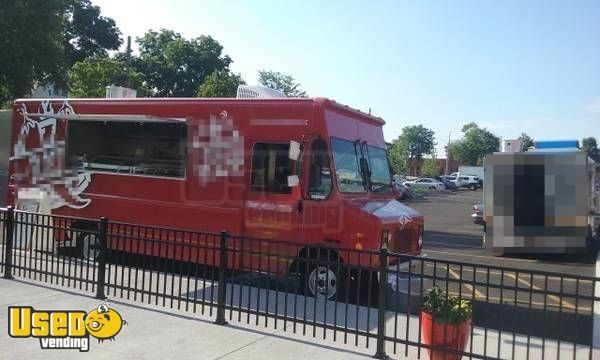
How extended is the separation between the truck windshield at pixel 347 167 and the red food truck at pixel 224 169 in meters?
0.02

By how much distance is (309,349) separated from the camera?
5.76 m

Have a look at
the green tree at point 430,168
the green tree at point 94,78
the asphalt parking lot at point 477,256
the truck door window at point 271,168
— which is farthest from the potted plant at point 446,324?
the green tree at point 430,168

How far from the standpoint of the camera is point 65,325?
20.2 feet

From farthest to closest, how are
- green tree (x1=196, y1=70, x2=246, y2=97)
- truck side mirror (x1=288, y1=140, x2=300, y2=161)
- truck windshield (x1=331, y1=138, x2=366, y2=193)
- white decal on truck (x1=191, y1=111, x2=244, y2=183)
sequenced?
green tree (x1=196, y1=70, x2=246, y2=97) < white decal on truck (x1=191, y1=111, x2=244, y2=183) < truck windshield (x1=331, y1=138, x2=366, y2=193) < truck side mirror (x1=288, y1=140, x2=300, y2=161)

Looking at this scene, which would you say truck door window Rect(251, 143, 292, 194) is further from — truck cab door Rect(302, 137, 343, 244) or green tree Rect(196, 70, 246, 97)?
green tree Rect(196, 70, 246, 97)

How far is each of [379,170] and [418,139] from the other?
11716 cm

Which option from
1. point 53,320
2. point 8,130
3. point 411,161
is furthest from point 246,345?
point 411,161

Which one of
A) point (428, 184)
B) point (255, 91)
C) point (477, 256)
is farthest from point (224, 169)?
point (428, 184)

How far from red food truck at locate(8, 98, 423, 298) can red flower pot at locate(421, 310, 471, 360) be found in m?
3.00

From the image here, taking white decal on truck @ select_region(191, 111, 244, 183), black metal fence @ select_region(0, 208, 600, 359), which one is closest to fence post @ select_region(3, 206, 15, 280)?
black metal fence @ select_region(0, 208, 600, 359)

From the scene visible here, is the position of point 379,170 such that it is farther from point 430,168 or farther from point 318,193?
point 430,168

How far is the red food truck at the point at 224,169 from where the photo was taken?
337 inches

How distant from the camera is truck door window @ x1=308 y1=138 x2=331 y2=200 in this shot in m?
8.53

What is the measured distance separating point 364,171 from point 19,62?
19.0 meters
